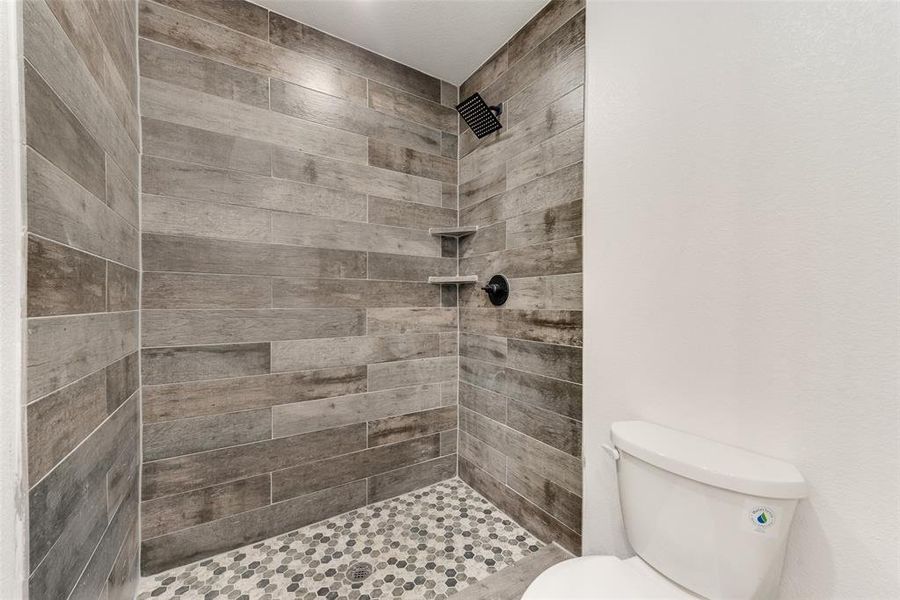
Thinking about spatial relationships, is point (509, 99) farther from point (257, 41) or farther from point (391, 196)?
point (257, 41)

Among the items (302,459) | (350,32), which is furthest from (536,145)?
(302,459)

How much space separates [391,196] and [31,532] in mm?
1666

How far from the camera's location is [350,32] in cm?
173

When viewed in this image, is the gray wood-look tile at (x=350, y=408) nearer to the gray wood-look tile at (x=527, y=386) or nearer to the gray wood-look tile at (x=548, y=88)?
the gray wood-look tile at (x=527, y=386)

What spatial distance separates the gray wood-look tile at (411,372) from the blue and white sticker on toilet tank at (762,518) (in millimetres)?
1464

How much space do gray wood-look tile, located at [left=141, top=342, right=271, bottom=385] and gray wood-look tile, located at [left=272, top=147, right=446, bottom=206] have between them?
807 millimetres

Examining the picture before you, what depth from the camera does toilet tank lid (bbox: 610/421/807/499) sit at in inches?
30.6

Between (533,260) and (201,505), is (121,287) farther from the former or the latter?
(533,260)

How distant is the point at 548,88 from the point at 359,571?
2.15m

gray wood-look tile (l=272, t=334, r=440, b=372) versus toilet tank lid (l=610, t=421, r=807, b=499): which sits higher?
gray wood-look tile (l=272, t=334, r=440, b=372)

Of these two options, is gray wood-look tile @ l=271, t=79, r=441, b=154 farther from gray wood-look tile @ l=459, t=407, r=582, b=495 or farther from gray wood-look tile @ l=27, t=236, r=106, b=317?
gray wood-look tile @ l=459, t=407, r=582, b=495

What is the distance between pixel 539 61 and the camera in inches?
63.2

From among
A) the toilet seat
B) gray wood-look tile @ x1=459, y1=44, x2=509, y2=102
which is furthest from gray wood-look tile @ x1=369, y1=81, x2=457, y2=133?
the toilet seat

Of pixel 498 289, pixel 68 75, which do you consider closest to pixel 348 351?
pixel 498 289
